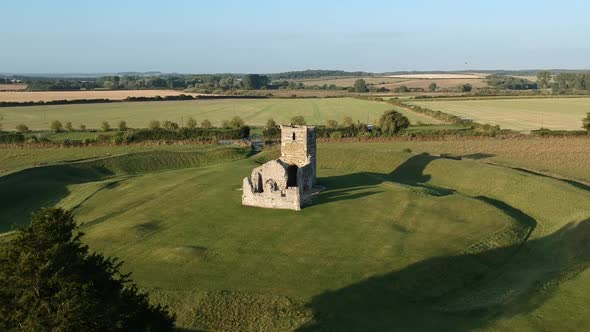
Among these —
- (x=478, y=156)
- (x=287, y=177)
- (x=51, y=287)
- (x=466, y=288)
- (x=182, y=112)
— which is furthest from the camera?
(x=182, y=112)

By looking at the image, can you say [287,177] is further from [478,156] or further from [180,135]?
[180,135]

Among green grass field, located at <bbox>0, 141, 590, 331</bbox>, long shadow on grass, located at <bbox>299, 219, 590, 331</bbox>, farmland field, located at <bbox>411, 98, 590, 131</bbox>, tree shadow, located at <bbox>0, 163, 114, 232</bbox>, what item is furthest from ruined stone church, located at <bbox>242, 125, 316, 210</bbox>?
farmland field, located at <bbox>411, 98, 590, 131</bbox>

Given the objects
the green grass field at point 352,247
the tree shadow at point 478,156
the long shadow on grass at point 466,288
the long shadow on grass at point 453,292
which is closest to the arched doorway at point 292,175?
the green grass field at point 352,247

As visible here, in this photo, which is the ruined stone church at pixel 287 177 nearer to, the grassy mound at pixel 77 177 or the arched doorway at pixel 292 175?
the arched doorway at pixel 292 175

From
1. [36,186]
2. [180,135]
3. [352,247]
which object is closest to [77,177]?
[36,186]

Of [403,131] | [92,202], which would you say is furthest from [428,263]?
[403,131]

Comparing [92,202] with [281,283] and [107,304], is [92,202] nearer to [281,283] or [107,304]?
[281,283]
